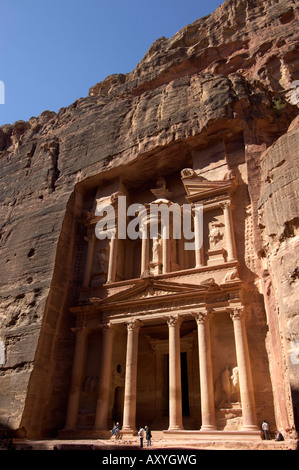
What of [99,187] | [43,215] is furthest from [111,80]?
[43,215]

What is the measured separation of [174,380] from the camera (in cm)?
1365

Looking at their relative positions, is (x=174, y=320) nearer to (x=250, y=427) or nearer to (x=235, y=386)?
(x=235, y=386)

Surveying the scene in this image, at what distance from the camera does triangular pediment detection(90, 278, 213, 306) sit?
1486 centimetres

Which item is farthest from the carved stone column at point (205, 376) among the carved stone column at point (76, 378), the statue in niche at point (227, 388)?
the carved stone column at point (76, 378)

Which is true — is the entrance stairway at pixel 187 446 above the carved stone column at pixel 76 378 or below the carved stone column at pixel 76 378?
below

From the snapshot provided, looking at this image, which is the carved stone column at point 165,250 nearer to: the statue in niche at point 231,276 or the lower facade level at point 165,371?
the lower facade level at point 165,371

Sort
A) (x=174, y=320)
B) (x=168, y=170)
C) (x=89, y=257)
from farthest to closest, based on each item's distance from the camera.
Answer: (x=168, y=170) < (x=89, y=257) < (x=174, y=320)

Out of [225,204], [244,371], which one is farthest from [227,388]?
[225,204]

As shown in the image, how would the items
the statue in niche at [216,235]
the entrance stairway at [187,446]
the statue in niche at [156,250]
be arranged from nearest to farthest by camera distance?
the entrance stairway at [187,446] < the statue in niche at [216,235] < the statue in niche at [156,250]

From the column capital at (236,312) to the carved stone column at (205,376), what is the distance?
95cm

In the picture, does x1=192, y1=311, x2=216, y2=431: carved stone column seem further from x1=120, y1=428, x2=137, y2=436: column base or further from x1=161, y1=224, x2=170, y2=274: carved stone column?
x1=161, y1=224, x2=170, y2=274: carved stone column

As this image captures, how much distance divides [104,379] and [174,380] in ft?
10.1

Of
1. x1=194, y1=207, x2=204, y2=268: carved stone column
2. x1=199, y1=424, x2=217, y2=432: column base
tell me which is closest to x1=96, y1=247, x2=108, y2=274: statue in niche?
x1=194, y1=207, x2=204, y2=268: carved stone column

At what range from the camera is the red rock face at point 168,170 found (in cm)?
1246
